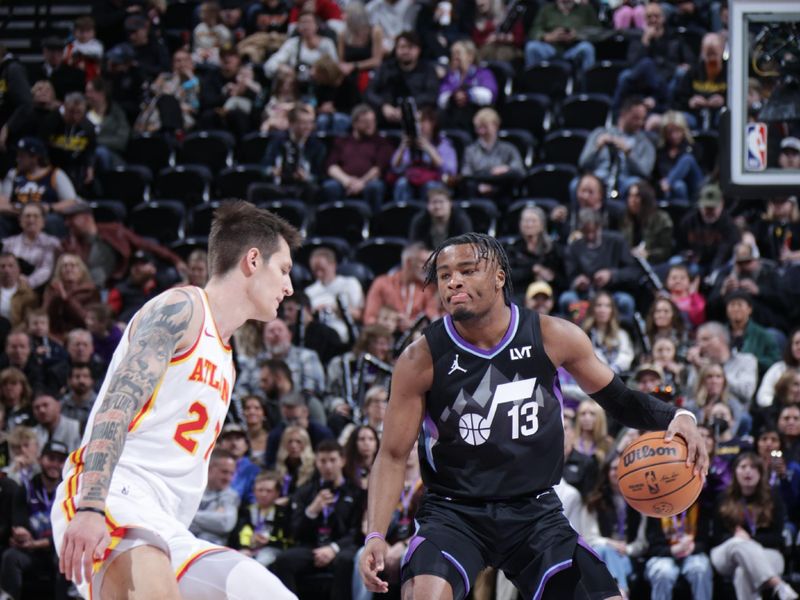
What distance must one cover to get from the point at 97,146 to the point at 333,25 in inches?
123

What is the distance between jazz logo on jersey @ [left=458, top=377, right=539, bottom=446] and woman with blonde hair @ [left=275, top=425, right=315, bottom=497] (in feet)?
15.5

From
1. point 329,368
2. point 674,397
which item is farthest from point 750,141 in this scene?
point 329,368

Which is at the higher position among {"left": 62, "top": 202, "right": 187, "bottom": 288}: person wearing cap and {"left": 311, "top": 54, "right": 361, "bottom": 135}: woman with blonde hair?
{"left": 311, "top": 54, "right": 361, "bottom": 135}: woman with blonde hair

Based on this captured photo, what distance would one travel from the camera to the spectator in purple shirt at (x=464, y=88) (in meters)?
13.4

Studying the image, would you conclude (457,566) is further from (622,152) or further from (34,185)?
(34,185)

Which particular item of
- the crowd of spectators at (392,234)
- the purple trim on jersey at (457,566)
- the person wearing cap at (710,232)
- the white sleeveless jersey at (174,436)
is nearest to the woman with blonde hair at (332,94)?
the crowd of spectators at (392,234)

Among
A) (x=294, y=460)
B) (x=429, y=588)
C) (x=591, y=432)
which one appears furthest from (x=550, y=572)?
(x=294, y=460)

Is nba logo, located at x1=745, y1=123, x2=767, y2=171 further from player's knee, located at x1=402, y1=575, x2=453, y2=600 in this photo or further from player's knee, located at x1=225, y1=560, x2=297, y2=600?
player's knee, located at x1=225, y1=560, x2=297, y2=600

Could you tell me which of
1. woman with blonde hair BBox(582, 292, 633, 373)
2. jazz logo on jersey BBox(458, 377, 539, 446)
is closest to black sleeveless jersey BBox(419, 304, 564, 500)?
jazz logo on jersey BBox(458, 377, 539, 446)

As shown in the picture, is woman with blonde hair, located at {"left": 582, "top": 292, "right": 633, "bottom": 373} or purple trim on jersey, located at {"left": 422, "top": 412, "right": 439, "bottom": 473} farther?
woman with blonde hair, located at {"left": 582, "top": 292, "right": 633, "bottom": 373}

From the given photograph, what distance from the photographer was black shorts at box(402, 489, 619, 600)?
4.60 metres

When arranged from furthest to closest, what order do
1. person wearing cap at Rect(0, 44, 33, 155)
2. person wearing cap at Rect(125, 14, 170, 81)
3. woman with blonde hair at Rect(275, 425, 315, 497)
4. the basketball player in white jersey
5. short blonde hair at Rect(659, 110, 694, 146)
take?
person wearing cap at Rect(125, 14, 170, 81), person wearing cap at Rect(0, 44, 33, 155), short blonde hair at Rect(659, 110, 694, 146), woman with blonde hair at Rect(275, 425, 315, 497), the basketball player in white jersey

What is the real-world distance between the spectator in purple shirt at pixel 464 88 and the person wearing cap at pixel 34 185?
4047 mm

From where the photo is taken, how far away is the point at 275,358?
34.2 feet
